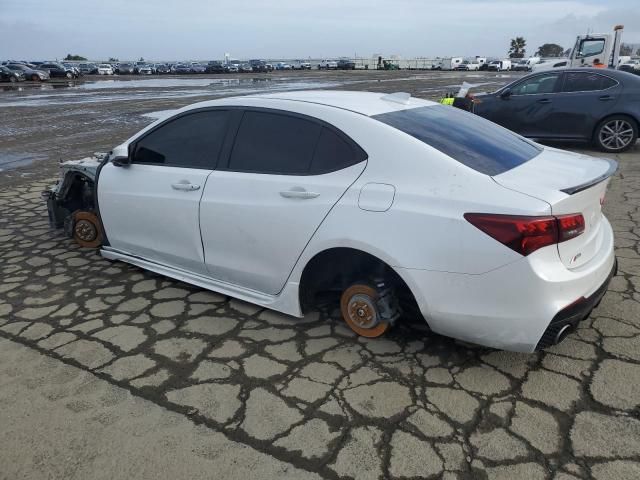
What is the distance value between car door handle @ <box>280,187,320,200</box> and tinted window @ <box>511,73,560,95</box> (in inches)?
300

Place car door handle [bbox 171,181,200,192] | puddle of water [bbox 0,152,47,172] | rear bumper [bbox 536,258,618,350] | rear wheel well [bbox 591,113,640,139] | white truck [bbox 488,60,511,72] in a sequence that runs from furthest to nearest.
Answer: white truck [bbox 488,60,511,72] < puddle of water [bbox 0,152,47,172] < rear wheel well [bbox 591,113,640,139] < car door handle [bbox 171,181,200,192] < rear bumper [bbox 536,258,618,350]

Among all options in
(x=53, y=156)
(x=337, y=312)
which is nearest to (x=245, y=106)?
(x=337, y=312)

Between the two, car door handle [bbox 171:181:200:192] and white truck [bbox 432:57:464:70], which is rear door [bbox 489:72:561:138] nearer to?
car door handle [bbox 171:181:200:192]

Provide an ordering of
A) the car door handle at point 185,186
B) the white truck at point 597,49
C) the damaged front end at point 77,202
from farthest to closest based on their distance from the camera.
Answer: the white truck at point 597,49 → the damaged front end at point 77,202 → the car door handle at point 185,186

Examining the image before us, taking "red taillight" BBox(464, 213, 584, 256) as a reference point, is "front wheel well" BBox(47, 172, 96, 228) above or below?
below

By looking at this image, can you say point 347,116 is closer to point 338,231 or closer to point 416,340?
point 338,231

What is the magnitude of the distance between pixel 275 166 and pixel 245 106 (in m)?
0.57

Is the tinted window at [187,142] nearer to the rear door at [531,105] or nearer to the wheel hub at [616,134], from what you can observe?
the rear door at [531,105]

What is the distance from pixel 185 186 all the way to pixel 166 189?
9.6 inches

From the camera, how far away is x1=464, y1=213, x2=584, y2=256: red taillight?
95.2 inches

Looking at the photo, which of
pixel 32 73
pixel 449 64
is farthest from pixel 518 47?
pixel 32 73

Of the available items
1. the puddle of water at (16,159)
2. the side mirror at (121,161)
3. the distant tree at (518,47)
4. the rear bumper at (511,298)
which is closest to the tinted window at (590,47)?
the puddle of water at (16,159)

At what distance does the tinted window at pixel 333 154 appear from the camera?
2.97 meters

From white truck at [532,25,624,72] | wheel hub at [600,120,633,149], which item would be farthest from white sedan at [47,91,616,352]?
white truck at [532,25,624,72]
